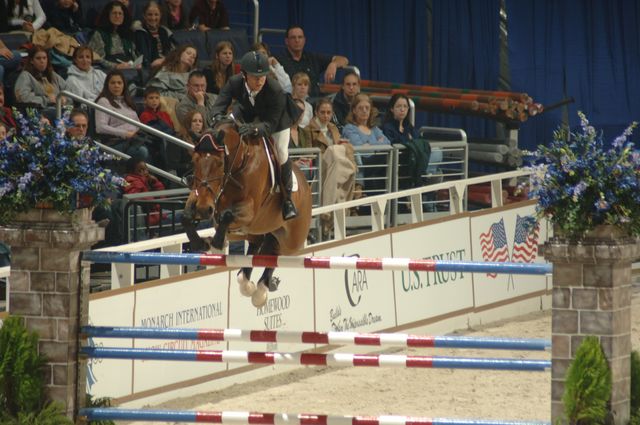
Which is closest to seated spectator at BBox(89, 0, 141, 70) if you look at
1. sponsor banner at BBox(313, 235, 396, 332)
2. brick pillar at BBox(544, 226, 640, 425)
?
sponsor banner at BBox(313, 235, 396, 332)

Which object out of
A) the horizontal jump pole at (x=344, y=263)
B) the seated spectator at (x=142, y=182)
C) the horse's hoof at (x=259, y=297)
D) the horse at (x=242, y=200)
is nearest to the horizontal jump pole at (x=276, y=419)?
the horizontal jump pole at (x=344, y=263)

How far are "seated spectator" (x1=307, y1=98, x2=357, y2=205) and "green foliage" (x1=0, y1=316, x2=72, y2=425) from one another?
578 centimetres

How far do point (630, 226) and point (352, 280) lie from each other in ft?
19.0

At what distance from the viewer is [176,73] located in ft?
41.8

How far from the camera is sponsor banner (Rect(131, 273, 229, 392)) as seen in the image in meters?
10.1

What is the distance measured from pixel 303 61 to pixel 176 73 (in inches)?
76.0

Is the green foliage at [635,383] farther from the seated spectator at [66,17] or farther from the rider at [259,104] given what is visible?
the seated spectator at [66,17]

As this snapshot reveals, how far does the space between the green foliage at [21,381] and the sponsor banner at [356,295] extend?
4.73 metres

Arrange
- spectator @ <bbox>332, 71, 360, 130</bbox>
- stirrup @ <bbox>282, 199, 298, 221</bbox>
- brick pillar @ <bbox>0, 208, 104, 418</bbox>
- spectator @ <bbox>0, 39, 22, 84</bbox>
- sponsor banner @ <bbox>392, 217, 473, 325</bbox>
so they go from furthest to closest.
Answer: spectator @ <bbox>332, 71, 360, 130</bbox> → sponsor banner @ <bbox>392, 217, 473, 325</bbox> → spectator @ <bbox>0, 39, 22, 84</bbox> → stirrup @ <bbox>282, 199, 298, 221</bbox> → brick pillar @ <bbox>0, 208, 104, 418</bbox>

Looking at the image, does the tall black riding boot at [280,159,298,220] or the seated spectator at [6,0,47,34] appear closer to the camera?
the tall black riding boot at [280,159,298,220]

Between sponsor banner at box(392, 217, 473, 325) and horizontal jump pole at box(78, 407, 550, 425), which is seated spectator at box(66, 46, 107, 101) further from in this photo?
horizontal jump pole at box(78, 407, 550, 425)

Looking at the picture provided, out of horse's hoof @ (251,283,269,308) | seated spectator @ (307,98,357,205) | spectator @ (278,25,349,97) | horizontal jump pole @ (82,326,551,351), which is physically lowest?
horizontal jump pole @ (82,326,551,351)

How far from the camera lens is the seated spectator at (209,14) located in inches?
568

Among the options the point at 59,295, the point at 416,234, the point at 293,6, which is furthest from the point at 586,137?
the point at 293,6
